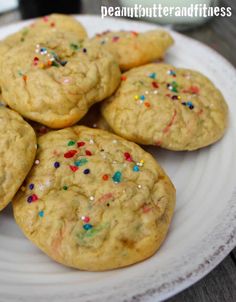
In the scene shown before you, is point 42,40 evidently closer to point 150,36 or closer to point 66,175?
point 150,36

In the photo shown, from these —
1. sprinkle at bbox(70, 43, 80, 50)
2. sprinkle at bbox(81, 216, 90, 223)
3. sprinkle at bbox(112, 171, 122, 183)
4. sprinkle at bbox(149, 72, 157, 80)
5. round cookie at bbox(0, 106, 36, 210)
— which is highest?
sprinkle at bbox(70, 43, 80, 50)

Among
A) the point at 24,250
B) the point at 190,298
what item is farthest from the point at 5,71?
the point at 190,298

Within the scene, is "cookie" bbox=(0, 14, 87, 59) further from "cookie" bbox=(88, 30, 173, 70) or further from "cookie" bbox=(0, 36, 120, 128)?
"cookie" bbox=(0, 36, 120, 128)

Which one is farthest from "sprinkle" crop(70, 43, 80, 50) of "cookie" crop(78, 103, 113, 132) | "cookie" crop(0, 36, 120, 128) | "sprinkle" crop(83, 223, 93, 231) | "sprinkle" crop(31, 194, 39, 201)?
"sprinkle" crop(83, 223, 93, 231)

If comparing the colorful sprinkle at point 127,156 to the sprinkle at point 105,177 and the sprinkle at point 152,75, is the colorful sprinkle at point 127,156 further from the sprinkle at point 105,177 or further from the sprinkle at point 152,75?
the sprinkle at point 152,75

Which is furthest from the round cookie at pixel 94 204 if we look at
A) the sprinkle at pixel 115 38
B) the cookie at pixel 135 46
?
the sprinkle at pixel 115 38
